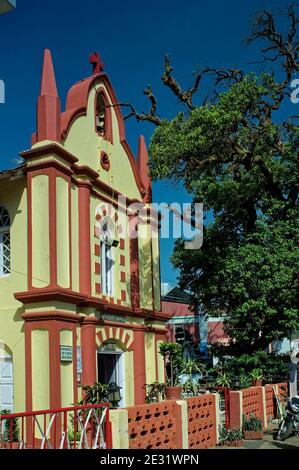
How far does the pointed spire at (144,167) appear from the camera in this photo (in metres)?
19.6

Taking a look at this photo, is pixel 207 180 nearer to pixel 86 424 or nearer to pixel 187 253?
pixel 187 253

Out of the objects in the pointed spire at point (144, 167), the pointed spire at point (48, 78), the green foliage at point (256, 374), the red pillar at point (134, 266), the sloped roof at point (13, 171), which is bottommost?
the green foliage at point (256, 374)

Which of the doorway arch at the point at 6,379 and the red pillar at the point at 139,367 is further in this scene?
the red pillar at the point at 139,367

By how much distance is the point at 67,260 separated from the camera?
1422 centimetres

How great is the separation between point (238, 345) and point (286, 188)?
17.9 feet

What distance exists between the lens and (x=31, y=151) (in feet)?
46.0

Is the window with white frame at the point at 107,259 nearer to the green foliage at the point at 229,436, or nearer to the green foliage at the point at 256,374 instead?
the green foliage at the point at 229,436

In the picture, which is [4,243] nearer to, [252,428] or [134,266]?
[134,266]

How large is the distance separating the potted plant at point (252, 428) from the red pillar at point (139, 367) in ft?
11.6

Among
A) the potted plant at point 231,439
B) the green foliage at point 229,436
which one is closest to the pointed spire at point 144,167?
the green foliage at point 229,436

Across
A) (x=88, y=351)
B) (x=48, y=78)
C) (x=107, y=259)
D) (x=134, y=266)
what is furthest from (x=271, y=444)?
(x=48, y=78)

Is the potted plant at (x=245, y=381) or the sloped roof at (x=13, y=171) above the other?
the sloped roof at (x=13, y=171)

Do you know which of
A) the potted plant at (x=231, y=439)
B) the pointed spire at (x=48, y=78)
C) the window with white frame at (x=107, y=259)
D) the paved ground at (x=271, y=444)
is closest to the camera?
the paved ground at (x=271, y=444)
